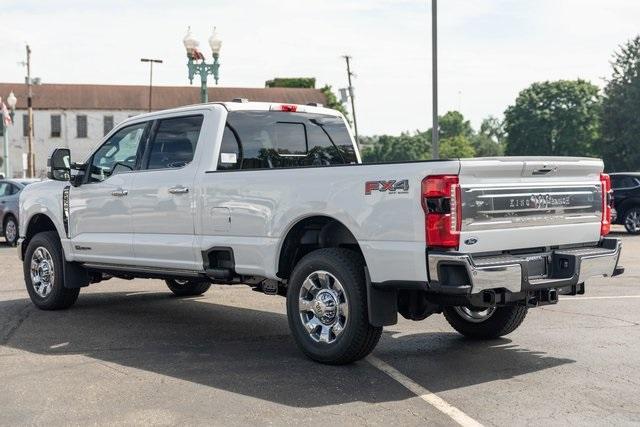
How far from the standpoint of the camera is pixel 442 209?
577cm

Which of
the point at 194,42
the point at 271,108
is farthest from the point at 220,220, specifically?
the point at 194,42

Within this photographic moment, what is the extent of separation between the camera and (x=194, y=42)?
70.9 feet

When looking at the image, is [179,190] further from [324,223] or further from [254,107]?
[324,223]

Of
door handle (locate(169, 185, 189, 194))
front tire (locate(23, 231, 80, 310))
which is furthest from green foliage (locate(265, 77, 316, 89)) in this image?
door handle (locate(169, 185, 189, 194))

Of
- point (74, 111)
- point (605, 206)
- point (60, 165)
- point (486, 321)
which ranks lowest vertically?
point (486, 321)

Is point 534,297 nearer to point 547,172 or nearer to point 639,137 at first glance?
point 547,172

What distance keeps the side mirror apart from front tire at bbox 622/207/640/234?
55.6ft

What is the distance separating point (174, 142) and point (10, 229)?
1333cm

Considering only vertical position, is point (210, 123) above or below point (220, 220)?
above

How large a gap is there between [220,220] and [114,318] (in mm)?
2378

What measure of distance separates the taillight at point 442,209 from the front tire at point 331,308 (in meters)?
0.84

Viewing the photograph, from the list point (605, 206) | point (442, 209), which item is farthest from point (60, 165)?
point (605, 206)

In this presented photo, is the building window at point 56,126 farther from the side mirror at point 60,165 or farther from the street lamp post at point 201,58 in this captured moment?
the side mirror at point 60,165

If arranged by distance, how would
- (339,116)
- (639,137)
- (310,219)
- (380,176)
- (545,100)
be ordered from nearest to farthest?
(380,176)
(310,219)
(339,116)
(639,137)
(545,100)
